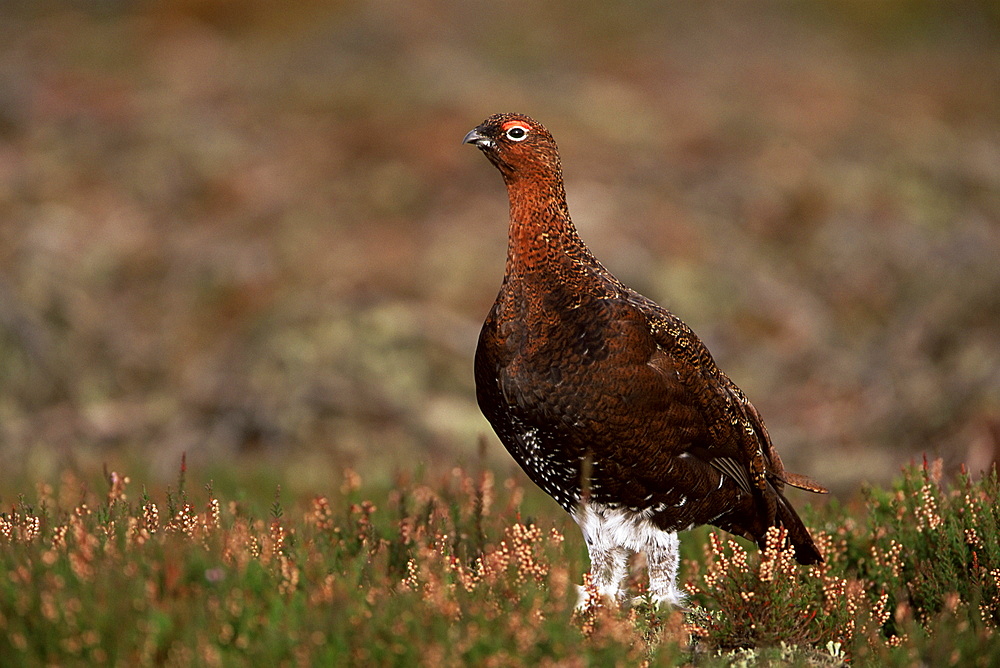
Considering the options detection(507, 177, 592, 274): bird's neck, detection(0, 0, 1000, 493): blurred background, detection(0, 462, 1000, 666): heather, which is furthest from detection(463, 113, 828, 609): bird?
detection(0, 0, 1000, 493): blurred background

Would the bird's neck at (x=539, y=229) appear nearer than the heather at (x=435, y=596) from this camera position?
No

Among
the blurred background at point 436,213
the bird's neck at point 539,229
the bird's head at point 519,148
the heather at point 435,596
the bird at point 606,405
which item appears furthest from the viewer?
the blurred background at point 436,213

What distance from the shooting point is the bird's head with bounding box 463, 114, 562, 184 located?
4.47 metres

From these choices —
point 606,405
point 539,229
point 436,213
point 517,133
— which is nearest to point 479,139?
point 517,133

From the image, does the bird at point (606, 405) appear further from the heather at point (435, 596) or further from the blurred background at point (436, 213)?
the blurred background at point (436, 213)

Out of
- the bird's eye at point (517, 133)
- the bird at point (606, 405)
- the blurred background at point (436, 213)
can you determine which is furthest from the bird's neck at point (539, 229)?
the blurred background at point (436, 213)

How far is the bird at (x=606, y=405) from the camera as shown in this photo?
405 centimetres

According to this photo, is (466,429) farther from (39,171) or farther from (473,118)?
(39,171)

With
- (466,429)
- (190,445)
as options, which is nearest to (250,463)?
(190,445)

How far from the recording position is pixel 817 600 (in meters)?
3.97

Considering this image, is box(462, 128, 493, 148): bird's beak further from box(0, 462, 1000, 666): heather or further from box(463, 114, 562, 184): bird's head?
box(0, 462, 1000, 666): heather

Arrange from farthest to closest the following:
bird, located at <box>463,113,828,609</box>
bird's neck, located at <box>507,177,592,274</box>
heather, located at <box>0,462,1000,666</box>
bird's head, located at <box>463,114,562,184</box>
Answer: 1. bird's head, located at <box>463,114,562,184</box>
2. bird's neck, located at <box>507,177,592,274</box>
3. bird, located at <box>463,113,828,609</box>
4. heather, located at <box>0,462,1000,666</box>

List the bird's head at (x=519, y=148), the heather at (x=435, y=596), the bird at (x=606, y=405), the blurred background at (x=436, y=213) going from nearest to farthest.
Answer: the heather at (x=435, y=596), the bird at (x=606, y=405), the bird's head at (x=519, y=148), the blurred background at (x=436, y=213)

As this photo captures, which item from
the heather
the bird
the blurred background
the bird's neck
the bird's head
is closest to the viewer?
the heather
